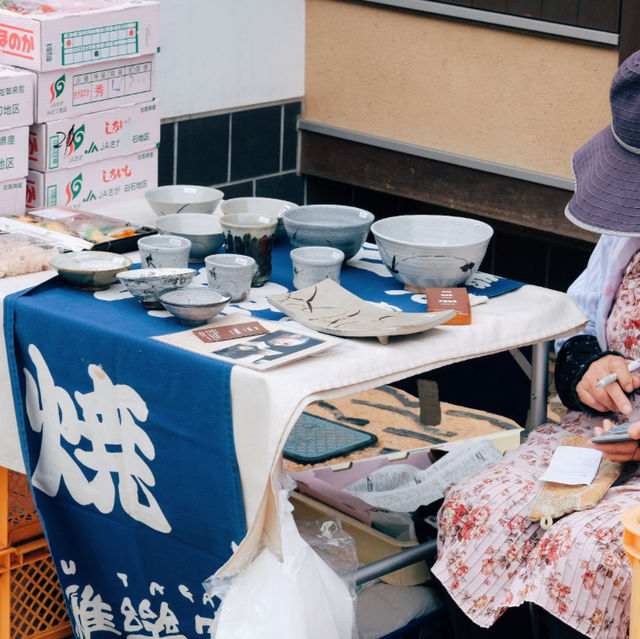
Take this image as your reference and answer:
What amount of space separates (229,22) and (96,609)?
9.54ft

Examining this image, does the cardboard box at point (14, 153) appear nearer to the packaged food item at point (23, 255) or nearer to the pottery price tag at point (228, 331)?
the packaged food item at point (23, 255)

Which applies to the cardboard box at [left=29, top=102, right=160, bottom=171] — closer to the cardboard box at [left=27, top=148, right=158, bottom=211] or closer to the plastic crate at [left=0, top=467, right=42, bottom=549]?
the cardboard box at [left=27, top=148, right=158, bottom=211]

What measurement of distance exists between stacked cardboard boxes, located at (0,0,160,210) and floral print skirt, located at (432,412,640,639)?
1302 millimetres

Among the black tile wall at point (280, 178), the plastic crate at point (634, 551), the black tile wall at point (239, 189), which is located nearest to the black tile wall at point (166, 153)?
the black tile wall at point (280, 178)

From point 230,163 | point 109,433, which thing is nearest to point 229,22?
point 230,163

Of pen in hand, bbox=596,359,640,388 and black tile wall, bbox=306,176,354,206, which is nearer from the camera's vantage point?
pen in hand, bbox=596,359,640,388

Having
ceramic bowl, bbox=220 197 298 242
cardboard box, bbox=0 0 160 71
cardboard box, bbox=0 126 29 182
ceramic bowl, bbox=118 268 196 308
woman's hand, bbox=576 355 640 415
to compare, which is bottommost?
woman's hand, bbox=576 355 640 415

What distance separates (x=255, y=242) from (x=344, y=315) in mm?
297

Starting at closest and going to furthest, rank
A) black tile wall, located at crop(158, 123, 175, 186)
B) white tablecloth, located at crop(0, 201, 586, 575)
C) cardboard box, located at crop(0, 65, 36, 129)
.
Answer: white tablecloth, located at crop(0, 201, 586, 575), cardboard box, located at crop(0, 65, 36, 129), black tile wall, located at crop(158, 123, 175, 186)

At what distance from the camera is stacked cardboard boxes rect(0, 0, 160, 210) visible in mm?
2824

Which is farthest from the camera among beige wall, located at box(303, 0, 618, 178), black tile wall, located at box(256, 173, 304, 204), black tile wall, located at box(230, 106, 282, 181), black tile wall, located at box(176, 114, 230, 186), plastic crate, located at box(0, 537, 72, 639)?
black tile wall, located at box(256, 173, 304, 204)

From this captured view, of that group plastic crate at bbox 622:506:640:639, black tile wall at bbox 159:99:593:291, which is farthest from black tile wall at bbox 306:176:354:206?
plastic crate at bbox 622:506:640:639

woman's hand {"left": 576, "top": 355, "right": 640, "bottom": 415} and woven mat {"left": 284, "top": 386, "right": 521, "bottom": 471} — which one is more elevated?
woman's hand {"left": 576, "top": 355, "right": 640, "bottom": 415}

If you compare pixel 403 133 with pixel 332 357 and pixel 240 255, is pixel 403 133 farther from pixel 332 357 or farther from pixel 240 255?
pixel 332 357
